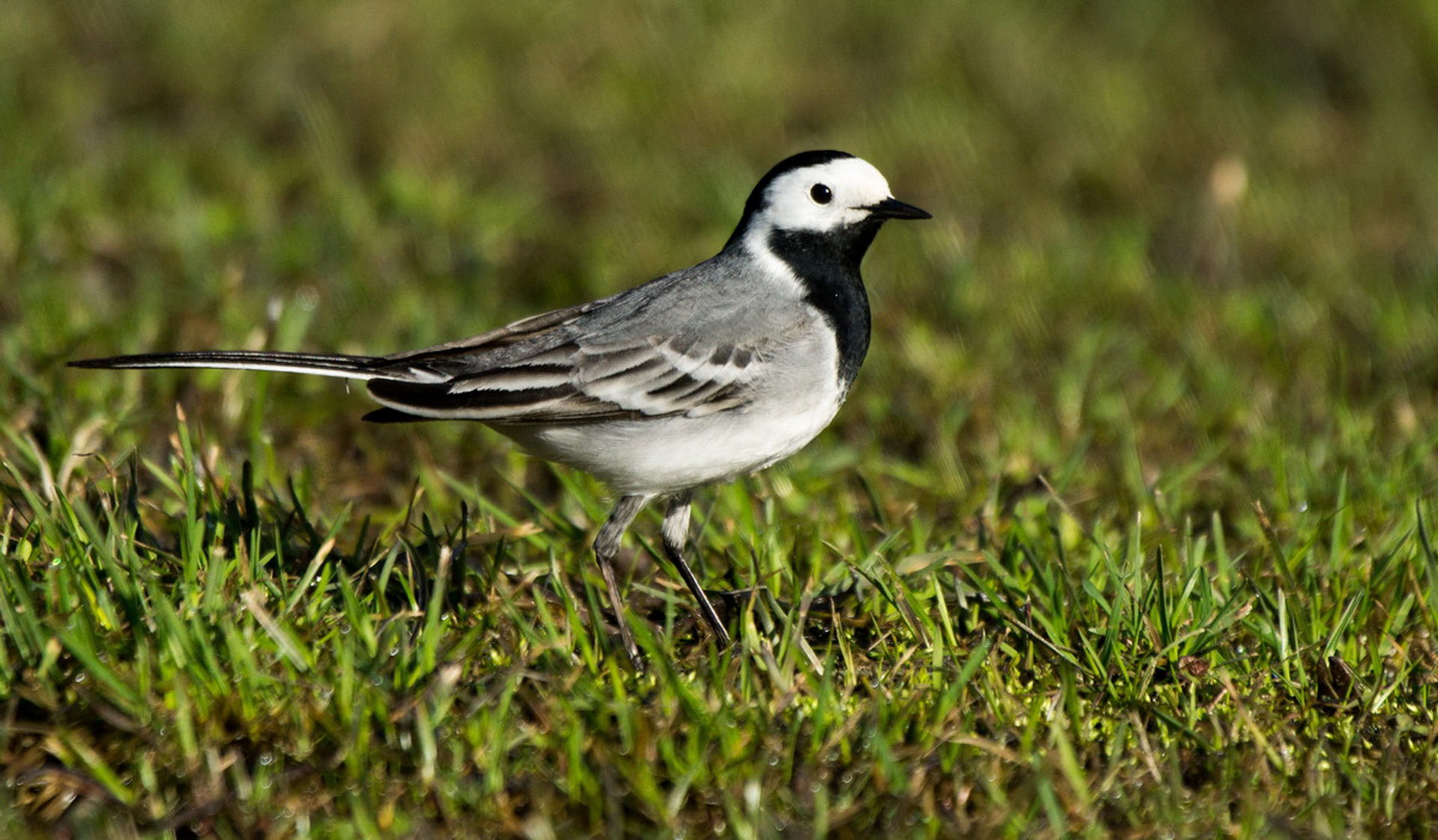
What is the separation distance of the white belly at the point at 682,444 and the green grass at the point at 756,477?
12.7 inches

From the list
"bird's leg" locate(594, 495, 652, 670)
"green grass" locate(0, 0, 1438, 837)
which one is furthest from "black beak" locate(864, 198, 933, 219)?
"bird's leg" locate(594, 495, 652, 670)

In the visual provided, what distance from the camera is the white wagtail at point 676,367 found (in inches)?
163

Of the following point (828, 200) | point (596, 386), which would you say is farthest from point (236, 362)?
point (828, 200)

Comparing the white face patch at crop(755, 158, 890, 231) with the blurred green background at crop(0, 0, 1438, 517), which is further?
the blurred green background at crop(0, 0, 1438, 517)

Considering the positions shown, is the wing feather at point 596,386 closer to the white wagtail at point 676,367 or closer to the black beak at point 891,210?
the white wagtail at point 676,367

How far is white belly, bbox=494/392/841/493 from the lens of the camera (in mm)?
4160

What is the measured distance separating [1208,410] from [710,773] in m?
3.31

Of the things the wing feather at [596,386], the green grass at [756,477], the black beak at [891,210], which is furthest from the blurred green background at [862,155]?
the wing feather at [596,386]

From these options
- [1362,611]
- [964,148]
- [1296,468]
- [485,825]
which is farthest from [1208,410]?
[485,825]

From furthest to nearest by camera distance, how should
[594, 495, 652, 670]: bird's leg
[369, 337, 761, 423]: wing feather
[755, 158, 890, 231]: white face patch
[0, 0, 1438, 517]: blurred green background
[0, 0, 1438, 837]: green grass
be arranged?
[0, 0, 1438, 517]: blurred green background < [755, 158, 890, 231]: white face patch < [594, 495, 652, 670]: bird's leg < [369, 337, 761, 423]: wing feather < [0, 0, 1438, 837]: green grass

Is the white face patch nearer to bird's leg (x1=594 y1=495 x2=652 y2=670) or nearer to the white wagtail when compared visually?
the white wagtail

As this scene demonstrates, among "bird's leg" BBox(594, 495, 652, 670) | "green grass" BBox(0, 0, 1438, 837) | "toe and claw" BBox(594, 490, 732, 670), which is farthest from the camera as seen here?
"bird's leg" BBox(594, 495, 652, 670)

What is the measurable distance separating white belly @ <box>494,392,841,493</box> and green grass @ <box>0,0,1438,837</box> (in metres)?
0.32

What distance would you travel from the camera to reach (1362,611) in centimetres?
409
